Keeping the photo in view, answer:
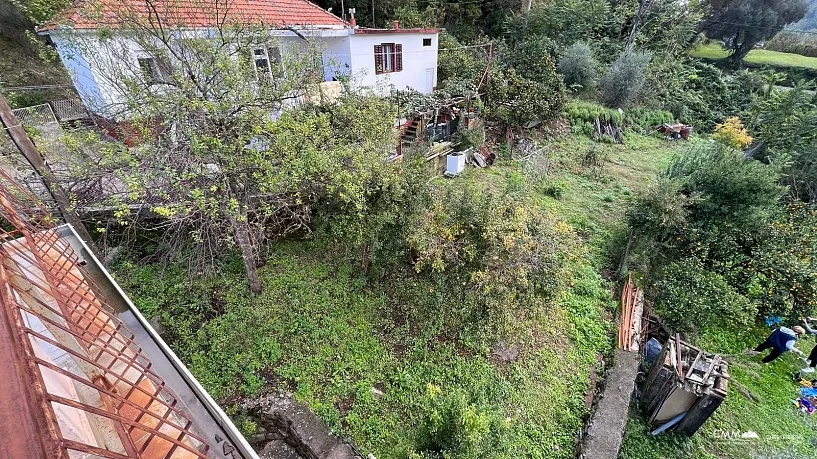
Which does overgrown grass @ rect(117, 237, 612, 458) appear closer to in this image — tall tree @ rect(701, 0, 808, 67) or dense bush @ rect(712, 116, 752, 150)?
dense bush @ rect(712, 116, 752, 150)

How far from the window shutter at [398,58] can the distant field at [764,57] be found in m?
25.0

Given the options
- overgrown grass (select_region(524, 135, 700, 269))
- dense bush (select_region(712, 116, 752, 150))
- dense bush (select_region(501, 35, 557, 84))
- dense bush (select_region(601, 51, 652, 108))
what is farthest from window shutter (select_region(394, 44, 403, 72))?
dense bush (select_region(712, 116, 752, 150))

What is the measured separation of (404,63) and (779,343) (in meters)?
13.8

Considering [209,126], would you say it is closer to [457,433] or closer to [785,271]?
[457,433]

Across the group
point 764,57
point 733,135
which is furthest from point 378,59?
point 764,57

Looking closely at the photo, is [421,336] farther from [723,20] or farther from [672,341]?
[723,20]

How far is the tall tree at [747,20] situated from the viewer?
936 inches

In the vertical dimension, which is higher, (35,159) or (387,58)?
(387,58)

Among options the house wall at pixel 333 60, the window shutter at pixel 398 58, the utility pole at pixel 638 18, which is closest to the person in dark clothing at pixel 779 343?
the house wall at pixel 333 60

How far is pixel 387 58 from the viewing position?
43.9 feet

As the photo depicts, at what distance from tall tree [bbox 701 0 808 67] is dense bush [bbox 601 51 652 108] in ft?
43.8

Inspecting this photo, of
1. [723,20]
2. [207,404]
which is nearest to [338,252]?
[207,404]

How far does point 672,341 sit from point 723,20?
31.9 metres

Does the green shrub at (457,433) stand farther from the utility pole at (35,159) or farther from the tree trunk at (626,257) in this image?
the utility pole at (35,159)
